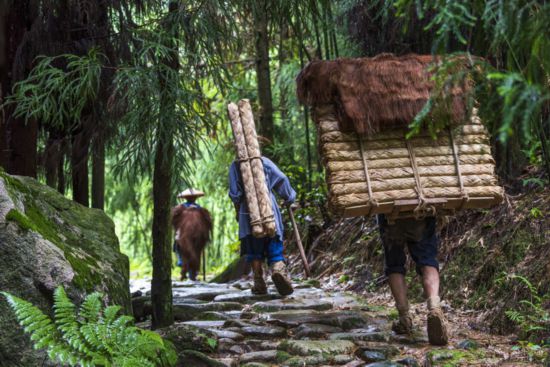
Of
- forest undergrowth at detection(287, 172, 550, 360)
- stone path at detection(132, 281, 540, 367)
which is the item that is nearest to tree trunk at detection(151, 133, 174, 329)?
stone path at detection(132, 281, 540, 367)

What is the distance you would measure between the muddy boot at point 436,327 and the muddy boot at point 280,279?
8.66 feet

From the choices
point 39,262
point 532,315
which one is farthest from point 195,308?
point 39,262

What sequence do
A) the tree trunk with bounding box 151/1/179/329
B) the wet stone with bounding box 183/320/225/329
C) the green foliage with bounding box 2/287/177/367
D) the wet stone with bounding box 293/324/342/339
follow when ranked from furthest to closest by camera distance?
the wet stone with bounding box 183/320/225/329
the wet stone with bounding box 293/324/342/339
the tree trunk with bounding box 151/1/179/329
the green foliage with bounding box 2/287/177/367

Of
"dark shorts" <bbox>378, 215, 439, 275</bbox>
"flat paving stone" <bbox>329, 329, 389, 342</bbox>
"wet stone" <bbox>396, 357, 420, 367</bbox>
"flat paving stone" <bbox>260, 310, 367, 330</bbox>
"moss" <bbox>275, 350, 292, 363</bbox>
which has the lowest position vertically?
"wet stone" <bbox>396, 357, 420, 367</bbox>

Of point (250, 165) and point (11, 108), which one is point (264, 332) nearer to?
point (250, 165)

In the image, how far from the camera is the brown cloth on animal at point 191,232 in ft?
40.4

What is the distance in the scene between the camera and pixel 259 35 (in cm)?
1040

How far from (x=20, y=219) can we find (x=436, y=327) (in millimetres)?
3018

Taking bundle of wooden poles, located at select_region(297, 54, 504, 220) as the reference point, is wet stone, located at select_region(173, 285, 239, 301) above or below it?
below

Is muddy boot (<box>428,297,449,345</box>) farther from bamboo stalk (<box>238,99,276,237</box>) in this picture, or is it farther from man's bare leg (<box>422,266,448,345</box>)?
bamboo stalk (<box>238,99,276,237</box>)

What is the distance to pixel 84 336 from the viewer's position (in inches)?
130

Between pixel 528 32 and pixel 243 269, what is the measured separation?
9.48 m

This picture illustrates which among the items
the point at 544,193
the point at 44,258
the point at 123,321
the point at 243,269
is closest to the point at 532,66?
the point at 123,321

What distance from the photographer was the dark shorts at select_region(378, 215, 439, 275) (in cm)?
559
